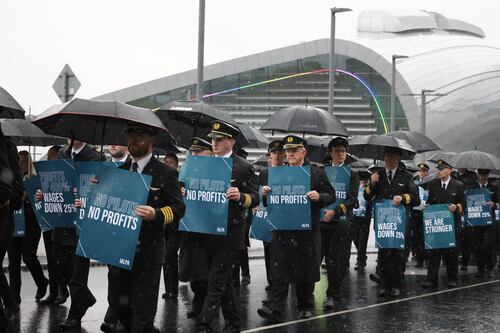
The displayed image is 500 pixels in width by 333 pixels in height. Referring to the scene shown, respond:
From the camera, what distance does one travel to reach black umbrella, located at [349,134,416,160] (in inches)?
470

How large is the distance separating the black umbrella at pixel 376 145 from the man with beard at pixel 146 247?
535 centimetres

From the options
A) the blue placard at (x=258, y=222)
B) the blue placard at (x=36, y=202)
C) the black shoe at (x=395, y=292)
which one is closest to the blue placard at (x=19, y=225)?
the blue placard at (x=36, y=202)

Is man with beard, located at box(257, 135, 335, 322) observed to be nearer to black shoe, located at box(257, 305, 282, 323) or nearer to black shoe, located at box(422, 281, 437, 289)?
black shoe, located at box(257, 305, 282, 323)

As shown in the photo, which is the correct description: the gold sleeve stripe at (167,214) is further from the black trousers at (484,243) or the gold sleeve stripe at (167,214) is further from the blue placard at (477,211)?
the black trousers at (484,243)

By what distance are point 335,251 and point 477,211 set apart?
527cm

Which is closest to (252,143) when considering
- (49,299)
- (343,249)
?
(343,249)

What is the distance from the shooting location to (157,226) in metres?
6.91

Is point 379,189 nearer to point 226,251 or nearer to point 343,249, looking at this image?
point 343,249

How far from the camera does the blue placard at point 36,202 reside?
9.38 m

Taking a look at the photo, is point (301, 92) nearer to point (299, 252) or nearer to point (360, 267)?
point (360, 267)

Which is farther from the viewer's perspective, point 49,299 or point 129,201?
point 49,299

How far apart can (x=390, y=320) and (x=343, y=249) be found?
59.9 inches

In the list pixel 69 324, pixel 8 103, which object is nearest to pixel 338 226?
pixel 69 324

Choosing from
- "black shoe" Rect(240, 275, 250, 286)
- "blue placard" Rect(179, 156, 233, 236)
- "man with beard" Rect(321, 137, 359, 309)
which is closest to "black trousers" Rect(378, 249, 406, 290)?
"man with beard" Rect(321, 137, 359, 309)
